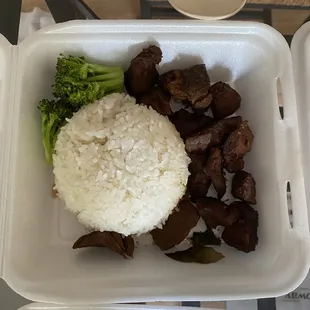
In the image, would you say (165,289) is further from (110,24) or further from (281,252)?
(110,24)

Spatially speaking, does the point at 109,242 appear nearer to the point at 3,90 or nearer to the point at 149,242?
the point at 149,242

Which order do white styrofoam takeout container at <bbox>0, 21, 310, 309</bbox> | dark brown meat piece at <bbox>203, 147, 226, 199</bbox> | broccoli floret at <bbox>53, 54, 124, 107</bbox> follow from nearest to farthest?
white styrofoam takeout container at <bbox>0, 21, 310, 309</bbox>, broccoli floret at <bbox>53, 54, 124, 107</bbox>, dark brown meat piece at <bbox>203, 147, 226, 199</bbox>

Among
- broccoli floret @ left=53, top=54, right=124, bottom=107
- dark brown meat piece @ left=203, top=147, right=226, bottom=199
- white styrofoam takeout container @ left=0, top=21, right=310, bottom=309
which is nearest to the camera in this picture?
white styrofoam takeout container @ left=0, top=21, right=310, bottom=309

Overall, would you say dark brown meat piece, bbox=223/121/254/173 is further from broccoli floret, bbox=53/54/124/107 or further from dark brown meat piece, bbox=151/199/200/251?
broccoli floret, bbox=53/54/124/107

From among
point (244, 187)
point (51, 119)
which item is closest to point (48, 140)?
point (51, 119)

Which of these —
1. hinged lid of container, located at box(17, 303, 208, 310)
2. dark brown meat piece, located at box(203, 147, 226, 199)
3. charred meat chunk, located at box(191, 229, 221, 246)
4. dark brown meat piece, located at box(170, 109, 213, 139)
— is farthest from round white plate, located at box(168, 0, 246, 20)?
hinged lid of container, located at box(17, 303, 208, 310)

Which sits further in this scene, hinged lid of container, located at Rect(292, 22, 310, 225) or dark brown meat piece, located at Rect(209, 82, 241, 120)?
dark brown meat piece, located at Rect(209, 82, 241, 120)

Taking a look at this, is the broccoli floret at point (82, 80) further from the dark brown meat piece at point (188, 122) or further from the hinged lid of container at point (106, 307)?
the hinged lid of container at point (106, 307)
